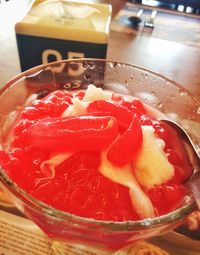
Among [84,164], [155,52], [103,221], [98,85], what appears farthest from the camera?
[155,52]

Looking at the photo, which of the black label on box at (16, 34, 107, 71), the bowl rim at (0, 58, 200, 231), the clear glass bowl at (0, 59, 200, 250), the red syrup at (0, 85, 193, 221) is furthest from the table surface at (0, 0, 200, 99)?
the bowl rim at (0, 58, 200, 231)

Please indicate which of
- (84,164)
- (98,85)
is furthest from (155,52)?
(84,164)

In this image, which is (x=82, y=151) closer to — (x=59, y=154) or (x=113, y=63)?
(x=59, y=154)

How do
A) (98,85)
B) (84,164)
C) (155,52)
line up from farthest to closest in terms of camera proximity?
(155,52) < (98,85) < (84,164)

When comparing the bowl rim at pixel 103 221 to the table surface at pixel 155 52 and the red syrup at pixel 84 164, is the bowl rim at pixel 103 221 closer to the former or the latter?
the red syrup at pixel 84 164

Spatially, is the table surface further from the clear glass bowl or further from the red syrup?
the red syrup

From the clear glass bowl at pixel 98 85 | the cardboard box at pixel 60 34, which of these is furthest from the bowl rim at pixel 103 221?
the cardboard box at pixel 60 34

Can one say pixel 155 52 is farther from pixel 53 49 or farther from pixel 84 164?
pixel 84 164
